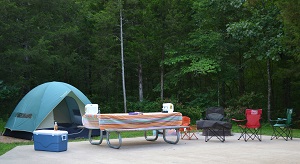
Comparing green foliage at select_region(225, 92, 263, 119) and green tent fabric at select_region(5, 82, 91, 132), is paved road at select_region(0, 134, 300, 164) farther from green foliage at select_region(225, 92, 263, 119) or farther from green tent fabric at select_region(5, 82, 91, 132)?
green foliage at select_region(225, 92, 263, 119)

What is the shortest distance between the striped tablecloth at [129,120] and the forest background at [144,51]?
6927 mm

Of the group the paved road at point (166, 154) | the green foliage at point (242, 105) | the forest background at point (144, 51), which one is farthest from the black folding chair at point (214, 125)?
the green foliage at point (242, 105)

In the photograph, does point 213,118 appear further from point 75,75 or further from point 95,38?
point 75,75

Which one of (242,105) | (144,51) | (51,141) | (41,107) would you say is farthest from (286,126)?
Answer: (144,51)

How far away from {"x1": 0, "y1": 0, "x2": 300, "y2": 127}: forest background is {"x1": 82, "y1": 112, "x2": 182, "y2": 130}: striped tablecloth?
6.93m

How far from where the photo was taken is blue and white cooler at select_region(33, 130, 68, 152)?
725 cm

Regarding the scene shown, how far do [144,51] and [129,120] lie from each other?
33.3ft

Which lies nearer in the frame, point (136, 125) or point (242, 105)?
point (136, 125)

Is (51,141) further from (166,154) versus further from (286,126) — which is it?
(286,126)

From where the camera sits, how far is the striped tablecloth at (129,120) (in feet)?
25.4

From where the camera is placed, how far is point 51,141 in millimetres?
7301

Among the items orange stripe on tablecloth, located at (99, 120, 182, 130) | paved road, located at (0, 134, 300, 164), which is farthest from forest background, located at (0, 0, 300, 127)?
paved road, located at (0, 134, 300, 164)

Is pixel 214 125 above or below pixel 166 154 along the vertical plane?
above

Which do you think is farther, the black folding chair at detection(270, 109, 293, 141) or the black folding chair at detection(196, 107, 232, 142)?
the black folding chair at detection(270, 109, 293, 141)
